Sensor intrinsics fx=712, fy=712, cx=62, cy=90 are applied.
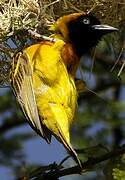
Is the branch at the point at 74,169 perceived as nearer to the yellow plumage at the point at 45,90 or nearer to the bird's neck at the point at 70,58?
the yellow plumage at the point at 45,90

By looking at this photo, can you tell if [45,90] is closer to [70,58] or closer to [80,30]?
[70,58]

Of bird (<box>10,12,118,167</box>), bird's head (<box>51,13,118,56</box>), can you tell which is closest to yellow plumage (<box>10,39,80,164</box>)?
bird (<box>10,12,118,167</box>)

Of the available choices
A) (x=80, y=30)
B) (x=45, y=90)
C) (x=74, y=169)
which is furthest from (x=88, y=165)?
(x=80, y=30)

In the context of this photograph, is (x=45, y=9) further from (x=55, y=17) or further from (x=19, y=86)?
(x=19, y=86)

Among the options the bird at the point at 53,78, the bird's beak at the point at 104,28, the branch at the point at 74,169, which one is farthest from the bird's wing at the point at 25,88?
the bird's beak at the point at 104,28

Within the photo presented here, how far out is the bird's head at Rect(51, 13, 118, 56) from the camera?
2.08 metres

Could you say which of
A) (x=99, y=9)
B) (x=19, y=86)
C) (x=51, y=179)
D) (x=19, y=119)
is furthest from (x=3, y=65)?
(x=19, y=119)

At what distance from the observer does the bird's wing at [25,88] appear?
6.20 feet

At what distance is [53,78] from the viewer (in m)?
1.95

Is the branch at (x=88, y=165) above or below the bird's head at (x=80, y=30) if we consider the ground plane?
below

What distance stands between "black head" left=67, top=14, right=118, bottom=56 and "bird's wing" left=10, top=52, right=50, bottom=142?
0.62ft

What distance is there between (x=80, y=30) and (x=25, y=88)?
298 mm

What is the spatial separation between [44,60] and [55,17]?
0.21m

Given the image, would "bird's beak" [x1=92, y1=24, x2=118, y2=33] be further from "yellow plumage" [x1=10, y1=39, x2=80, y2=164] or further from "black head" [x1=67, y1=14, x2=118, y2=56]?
"yellow plumage" [x1=10, y1=39, x2=80, y2=164]
